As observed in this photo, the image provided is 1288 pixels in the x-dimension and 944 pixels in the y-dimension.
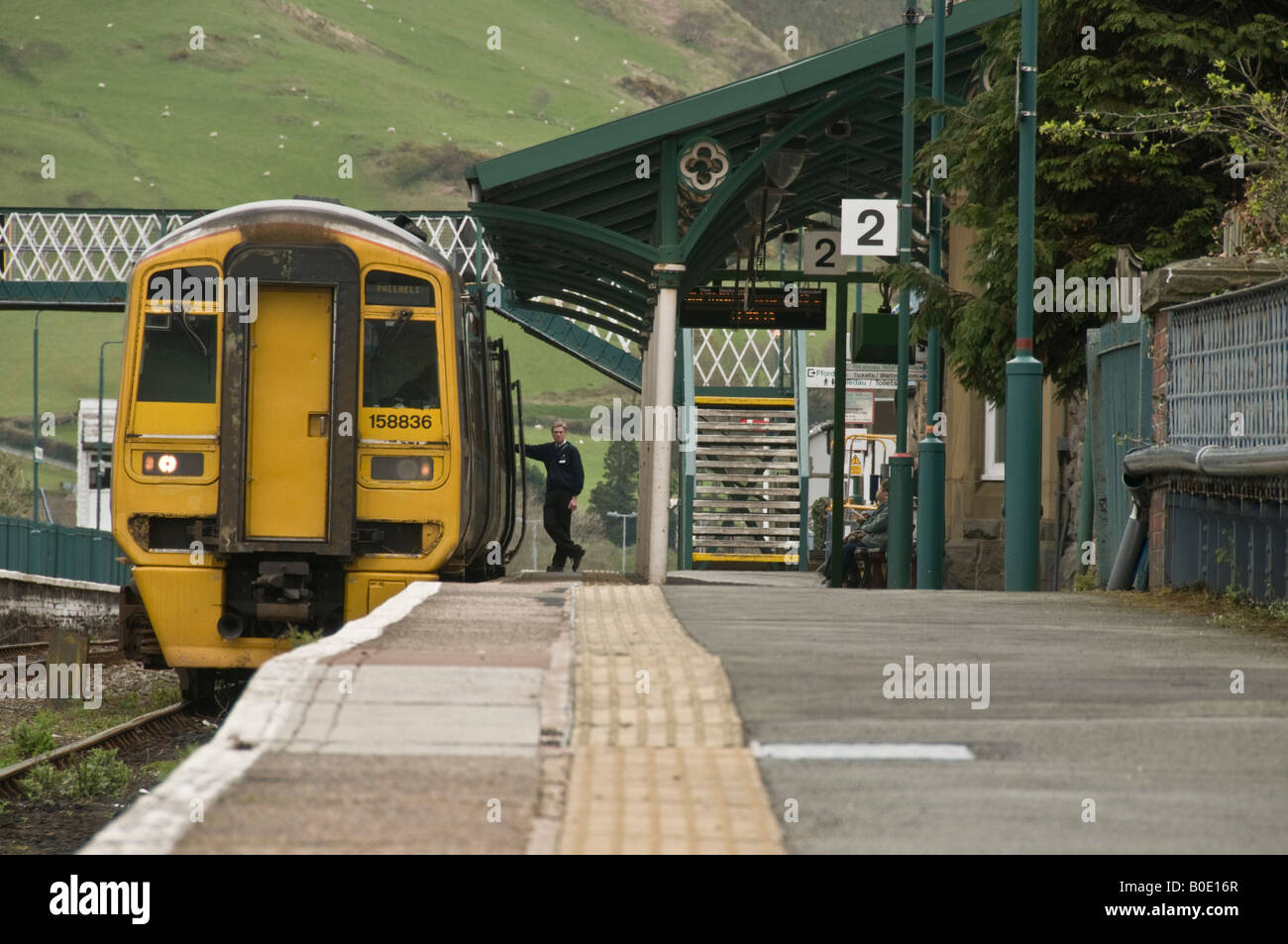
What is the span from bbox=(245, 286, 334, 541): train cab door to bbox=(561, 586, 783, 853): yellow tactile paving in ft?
16.1

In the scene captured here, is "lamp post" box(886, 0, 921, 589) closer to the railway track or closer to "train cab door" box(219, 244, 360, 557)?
the railway track

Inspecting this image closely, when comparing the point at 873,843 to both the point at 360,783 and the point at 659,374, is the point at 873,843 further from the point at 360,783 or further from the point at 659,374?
the point at 659,374

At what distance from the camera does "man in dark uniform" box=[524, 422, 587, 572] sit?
71.4 ft

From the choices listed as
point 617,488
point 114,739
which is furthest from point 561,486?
point 617,488

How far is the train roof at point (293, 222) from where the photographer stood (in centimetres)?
1235

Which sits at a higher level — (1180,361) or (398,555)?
(1180,361)

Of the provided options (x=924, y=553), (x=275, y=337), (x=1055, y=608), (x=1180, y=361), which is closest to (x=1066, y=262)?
(x=924, y=553)

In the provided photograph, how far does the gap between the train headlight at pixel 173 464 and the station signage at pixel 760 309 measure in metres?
13.8

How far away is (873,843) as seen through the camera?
14.4 feet

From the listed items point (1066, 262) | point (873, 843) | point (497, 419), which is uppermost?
point (1066, 262)

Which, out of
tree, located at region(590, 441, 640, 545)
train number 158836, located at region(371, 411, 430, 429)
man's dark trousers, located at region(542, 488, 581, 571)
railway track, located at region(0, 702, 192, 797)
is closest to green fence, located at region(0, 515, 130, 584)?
man's dark trousers, located at region(542, 488, 581, 571)

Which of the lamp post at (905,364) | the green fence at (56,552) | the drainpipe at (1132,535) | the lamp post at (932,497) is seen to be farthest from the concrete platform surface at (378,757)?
the green fence at (56,552)

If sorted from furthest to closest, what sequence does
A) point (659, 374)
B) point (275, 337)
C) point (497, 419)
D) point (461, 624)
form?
point (659, 374), point (497, 419), point (275, 337), point (461, 624)

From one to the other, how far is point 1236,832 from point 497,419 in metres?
13.0
